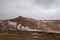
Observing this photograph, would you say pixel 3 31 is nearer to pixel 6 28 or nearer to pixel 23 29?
pixel 6 28

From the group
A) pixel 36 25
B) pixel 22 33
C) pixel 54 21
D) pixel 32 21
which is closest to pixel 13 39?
pixel 22 33

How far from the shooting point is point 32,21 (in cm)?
2328

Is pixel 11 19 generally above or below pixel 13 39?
above

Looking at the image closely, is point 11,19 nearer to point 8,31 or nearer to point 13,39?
point 8,31

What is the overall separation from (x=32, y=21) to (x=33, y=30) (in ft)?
13.5

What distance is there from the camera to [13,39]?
1505 centimetres

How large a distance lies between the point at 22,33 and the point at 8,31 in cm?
189

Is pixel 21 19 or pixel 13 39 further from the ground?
pixel 21 19

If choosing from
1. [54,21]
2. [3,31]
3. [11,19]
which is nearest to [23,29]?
[3,31]

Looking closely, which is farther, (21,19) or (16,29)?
(21,19)

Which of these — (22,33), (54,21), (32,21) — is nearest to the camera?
(22,33)

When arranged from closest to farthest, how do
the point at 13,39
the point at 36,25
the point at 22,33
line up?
1. the point at 13,39
2. the point at 22,33
3. the point at 36,25

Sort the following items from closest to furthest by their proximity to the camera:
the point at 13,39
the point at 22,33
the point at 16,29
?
the point at 13,39
the point at 22,33
the point at 16,29

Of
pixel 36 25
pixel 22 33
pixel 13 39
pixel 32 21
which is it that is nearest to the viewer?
pixel 13 39
